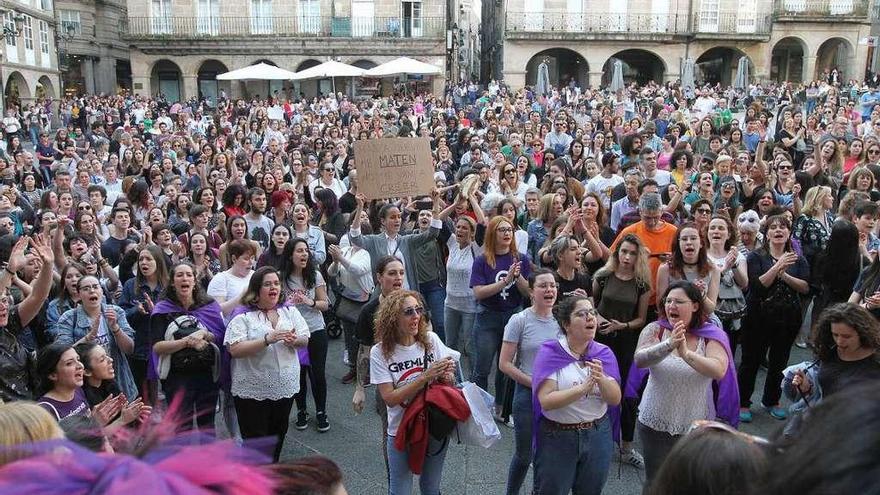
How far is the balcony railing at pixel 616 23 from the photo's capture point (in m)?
36.3

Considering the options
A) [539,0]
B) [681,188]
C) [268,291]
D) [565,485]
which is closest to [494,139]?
[681,188]

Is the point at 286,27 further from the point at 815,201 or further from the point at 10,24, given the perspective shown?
the point at 815,201

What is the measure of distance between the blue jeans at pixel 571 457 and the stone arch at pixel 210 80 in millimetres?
38270

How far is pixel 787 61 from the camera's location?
40562 millimetres

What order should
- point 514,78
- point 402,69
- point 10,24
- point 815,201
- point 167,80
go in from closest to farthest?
1. point 815,201
2. point 10,24
3. point 402,69
4. point 514,78
5. point 167,80

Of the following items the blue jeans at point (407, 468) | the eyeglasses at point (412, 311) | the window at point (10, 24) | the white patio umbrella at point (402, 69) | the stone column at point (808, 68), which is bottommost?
the blue jeans at point (407, 468)

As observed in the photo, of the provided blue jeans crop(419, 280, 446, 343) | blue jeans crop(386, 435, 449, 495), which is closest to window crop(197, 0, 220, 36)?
blue jeans crop(419, 280, 446, 343)

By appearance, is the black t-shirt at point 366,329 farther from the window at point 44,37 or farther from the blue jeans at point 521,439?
the window at point 44,37

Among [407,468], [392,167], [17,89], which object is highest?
[17,89]

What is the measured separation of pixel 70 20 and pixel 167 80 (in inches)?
269

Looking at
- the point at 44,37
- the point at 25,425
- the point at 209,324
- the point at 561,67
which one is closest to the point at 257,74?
the point at 44,37

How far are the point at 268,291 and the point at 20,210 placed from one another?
5119 millimetres

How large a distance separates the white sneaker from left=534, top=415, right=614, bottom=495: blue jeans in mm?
1298

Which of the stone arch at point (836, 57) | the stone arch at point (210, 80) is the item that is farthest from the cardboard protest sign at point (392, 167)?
the stone arch at point (836, 57)
